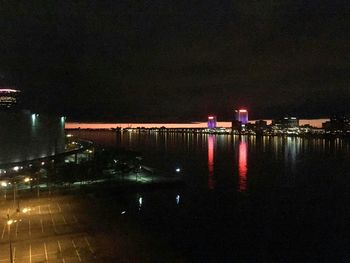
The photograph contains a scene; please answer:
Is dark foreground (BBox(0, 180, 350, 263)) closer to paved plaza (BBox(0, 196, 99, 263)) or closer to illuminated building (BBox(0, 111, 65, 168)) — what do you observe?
paved plaza (BBox(0, 196, 99, 263))

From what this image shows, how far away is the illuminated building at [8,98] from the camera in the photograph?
40875mm

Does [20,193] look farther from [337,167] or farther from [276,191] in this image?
[337,167]

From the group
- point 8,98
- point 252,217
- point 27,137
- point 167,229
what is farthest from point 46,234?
point 8,98

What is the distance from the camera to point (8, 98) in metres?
41.8

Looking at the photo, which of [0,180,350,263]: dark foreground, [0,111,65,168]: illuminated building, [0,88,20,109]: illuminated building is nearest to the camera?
[0,180,350,263]: dark foreground

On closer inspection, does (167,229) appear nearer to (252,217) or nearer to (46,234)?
(252,217)

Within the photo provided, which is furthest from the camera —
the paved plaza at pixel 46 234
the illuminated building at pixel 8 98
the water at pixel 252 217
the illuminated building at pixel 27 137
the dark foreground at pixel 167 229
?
the illuminated building at pixel 8 98

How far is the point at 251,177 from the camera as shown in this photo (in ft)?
137

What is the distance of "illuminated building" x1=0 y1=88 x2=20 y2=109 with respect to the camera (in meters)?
40.9

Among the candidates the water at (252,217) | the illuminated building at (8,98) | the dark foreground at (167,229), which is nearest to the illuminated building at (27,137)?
the illuminated building at (8,98)

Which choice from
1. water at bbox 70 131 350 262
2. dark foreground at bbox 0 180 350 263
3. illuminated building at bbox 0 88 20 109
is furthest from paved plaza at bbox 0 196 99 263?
illuminated building at bbox 0 88 20 109

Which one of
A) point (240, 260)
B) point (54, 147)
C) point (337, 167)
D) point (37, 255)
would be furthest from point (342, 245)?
point (337, 167)

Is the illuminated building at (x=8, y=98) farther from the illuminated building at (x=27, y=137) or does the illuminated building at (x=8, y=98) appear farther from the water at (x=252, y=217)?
the water at (x=252, y=217)

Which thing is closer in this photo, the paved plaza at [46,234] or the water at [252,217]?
the paved plaza at [46,234]
